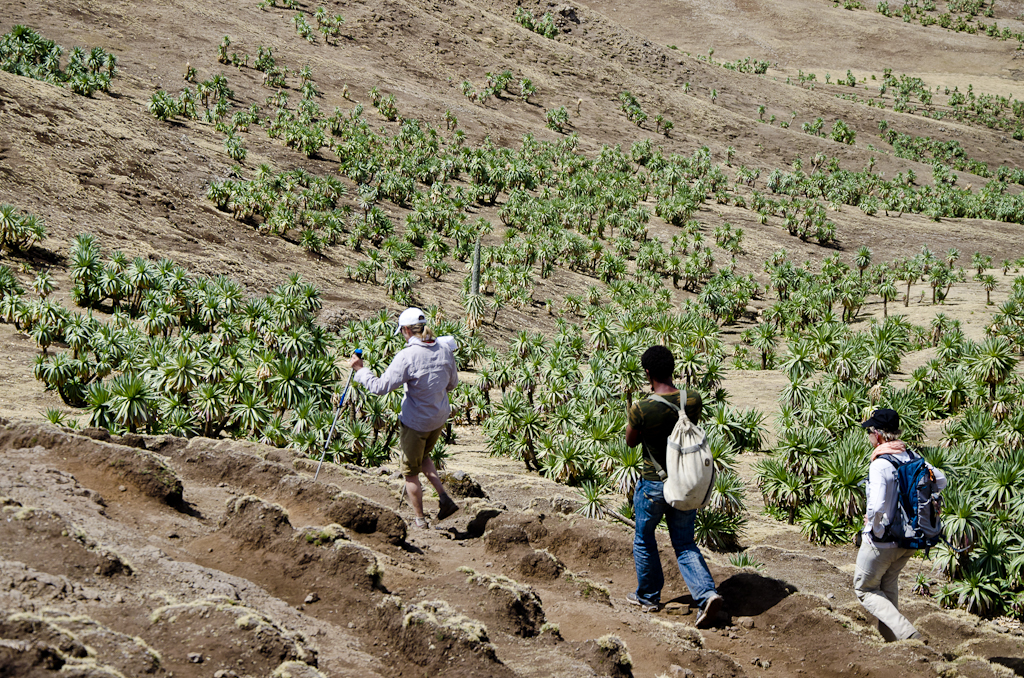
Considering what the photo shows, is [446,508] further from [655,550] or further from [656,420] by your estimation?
[656,420]

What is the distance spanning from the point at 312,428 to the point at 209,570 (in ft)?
36.4

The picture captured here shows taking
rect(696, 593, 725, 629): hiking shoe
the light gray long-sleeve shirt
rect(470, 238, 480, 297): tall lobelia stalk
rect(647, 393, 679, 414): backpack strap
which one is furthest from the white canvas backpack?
rect(470, 238, 480, 297): tall lobelia stalk

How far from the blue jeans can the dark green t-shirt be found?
0.64ft

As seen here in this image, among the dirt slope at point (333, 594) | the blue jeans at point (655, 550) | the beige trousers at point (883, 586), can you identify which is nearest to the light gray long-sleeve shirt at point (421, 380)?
the dirt slope at point (333, 594)

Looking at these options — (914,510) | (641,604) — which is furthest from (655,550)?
(914,510)

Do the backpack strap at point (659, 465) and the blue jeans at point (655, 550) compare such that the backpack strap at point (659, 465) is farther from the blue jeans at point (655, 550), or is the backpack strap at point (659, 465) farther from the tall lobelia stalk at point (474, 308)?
the tall lobelia stalk at point (474, 308)

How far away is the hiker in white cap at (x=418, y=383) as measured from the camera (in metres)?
7.15

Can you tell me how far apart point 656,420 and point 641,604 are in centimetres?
156

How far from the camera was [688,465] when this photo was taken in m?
5.90

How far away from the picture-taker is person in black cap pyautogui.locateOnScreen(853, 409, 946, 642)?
5.78 metres

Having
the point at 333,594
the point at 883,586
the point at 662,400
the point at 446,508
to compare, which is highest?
the point at 662,400


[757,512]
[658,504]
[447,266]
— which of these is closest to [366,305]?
[447,266]

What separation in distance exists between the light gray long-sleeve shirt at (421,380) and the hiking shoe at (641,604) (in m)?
2.33

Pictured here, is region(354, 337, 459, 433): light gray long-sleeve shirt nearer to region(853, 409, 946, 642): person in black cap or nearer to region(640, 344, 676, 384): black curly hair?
region(640, 344, 676, 384): black curly hair
